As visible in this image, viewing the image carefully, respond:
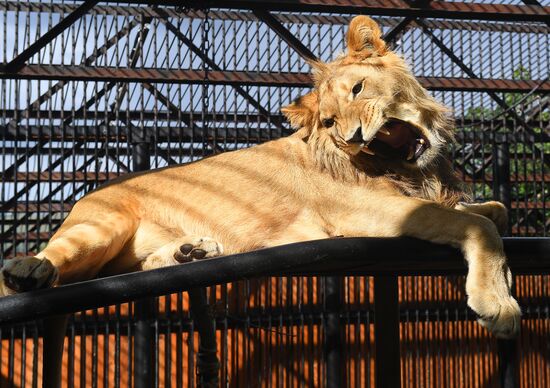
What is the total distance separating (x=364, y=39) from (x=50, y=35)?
96.9 inches

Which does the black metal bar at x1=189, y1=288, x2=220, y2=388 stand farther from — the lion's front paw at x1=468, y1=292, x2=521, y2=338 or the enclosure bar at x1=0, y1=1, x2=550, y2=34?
the enclosure bar at x1=0, y1=1, x2=550, y2=34

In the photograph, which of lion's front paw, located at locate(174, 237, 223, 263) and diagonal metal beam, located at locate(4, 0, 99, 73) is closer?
lion's front paw, located at locate(174, 237, 223, 263)

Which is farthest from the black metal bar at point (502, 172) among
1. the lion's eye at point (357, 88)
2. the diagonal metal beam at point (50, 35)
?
the diagonal metal beam at point (50, 35)

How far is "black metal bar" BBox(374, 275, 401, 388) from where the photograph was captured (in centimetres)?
204

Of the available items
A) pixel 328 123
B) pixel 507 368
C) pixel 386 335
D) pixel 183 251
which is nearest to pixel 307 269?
pixel 386 335

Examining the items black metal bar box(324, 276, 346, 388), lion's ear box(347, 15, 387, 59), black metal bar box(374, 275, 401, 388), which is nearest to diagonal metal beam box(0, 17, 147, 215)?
black metal bar box(324, 276, 346, 388)

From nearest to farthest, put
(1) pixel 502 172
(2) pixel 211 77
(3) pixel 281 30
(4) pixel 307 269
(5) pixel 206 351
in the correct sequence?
1. (4) pixel 307 269
2. (5) pixel 206 351
3. (3) pixel 281 30
4. (2) pixel 211 77
5. (1) pixel 502 172

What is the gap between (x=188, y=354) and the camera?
505 cm

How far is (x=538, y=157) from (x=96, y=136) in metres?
4.32

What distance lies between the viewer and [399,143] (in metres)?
3.04

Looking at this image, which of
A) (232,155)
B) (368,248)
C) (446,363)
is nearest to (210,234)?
(232,155)

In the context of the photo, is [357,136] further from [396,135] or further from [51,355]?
[51,355]

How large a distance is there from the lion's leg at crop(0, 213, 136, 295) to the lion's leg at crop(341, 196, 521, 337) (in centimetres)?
105

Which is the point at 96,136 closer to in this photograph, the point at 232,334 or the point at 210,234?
the point at 232,334
